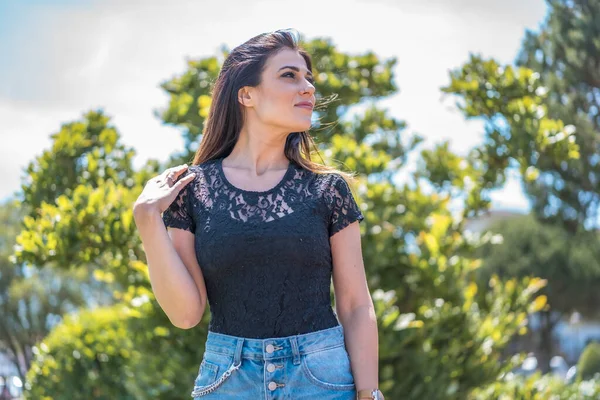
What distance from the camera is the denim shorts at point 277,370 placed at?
236 centimetres

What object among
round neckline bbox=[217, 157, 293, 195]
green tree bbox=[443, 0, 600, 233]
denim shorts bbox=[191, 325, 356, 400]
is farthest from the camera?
green tree bbox=[443, 0, 600, 233]

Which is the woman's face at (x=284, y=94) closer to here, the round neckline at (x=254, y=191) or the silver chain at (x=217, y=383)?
the round neckline at (x=254, y=191)

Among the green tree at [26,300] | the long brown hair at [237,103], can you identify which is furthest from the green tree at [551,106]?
the green tree at [26,300]

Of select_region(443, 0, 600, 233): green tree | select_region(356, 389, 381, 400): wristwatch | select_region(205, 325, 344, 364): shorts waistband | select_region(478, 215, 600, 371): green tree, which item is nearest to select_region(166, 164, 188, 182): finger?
select_region(205, 325, 344, 364): shorts waistband

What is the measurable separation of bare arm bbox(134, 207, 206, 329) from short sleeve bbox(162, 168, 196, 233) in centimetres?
13

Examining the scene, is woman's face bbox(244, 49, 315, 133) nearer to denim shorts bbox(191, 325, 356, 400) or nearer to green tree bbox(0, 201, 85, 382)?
denim shorts bbox(191, 325, 356, 400)

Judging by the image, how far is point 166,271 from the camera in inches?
95.8

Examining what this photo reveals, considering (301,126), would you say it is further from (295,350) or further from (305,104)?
(295,350)

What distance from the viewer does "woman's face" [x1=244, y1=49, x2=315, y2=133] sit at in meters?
2.68

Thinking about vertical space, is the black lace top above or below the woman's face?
below

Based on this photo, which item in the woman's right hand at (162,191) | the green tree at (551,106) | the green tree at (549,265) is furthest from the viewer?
the green tree at (549,265)

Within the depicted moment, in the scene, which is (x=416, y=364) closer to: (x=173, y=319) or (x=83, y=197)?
(x=83, y=197)

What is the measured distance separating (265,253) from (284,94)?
21.5 inches

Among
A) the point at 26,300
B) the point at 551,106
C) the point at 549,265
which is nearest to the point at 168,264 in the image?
the point at 551,106
